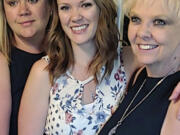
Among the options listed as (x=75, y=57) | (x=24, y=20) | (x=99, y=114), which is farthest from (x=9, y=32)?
(x=99, y=114)

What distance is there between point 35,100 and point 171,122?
759 mm

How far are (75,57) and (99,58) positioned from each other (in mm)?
120

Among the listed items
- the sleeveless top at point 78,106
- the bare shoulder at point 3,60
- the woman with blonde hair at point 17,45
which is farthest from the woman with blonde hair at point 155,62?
the bare shoulder at point 3,60

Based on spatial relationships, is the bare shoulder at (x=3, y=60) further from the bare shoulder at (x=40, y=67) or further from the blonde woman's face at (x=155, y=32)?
the blonde woman's face at (x=155, y=32)

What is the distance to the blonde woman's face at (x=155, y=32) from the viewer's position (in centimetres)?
124

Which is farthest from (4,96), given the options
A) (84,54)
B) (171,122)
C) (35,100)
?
(171,122)

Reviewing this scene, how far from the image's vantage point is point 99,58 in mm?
1785

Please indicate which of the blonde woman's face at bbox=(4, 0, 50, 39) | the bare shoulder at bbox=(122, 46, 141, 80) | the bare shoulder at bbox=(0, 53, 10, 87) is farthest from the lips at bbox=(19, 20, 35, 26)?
the bare shoulder at bbox=(122, 46, 141, 80)

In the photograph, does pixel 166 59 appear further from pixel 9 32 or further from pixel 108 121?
pixel 9 32

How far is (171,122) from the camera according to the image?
1.16 meters

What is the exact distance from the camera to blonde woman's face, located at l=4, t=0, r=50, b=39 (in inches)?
76.2

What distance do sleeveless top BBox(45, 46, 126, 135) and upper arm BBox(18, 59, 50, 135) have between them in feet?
0.10

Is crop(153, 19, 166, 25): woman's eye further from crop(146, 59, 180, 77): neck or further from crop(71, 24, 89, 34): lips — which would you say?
crop(71, 24, 89, 34): lips

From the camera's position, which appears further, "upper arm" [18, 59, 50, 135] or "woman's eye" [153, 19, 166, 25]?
"upper arm" [18, 59, 50, 135]
